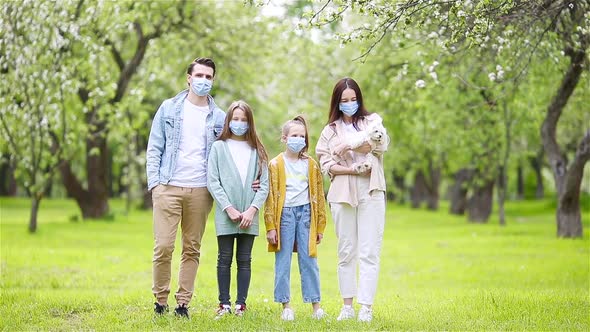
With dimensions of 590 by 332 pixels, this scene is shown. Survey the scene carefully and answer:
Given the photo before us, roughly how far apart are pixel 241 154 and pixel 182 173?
0.58 m

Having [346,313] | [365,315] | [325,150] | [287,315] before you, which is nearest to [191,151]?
[325,150]

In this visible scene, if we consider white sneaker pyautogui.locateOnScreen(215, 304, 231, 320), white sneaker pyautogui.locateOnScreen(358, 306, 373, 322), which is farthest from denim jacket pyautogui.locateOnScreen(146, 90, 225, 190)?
white sneaker pyautogui.locateOnScreen(358, 306, 373, 322)

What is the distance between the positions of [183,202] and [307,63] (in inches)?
801

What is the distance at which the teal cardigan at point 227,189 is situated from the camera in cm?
746

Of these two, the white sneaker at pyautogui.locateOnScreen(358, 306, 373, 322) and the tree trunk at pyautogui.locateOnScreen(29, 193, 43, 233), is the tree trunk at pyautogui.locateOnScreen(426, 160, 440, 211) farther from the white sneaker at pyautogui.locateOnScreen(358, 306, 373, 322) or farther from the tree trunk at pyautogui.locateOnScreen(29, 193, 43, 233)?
the white sneaker at pyautogui.locateOnScreen(358, 306, 373, 322)

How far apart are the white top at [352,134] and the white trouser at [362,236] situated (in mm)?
209

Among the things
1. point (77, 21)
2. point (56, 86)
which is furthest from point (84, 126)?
point (77, 21)

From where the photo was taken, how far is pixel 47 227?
2234 cm

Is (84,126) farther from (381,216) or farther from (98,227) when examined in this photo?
(381,216)

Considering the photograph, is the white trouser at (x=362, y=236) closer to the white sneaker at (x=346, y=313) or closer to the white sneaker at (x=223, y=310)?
the white sneaker at (x=346, y=313)

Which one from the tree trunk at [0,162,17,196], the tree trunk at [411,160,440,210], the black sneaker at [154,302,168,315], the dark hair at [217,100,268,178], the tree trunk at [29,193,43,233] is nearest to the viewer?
the dark hair at [217,100,268,178]

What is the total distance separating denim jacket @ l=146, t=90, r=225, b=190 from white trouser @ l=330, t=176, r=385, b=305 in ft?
4.77

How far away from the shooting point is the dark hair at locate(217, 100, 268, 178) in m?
7.64

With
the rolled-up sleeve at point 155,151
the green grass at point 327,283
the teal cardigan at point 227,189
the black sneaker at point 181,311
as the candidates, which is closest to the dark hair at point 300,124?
the teal cardigan at point 227,189
